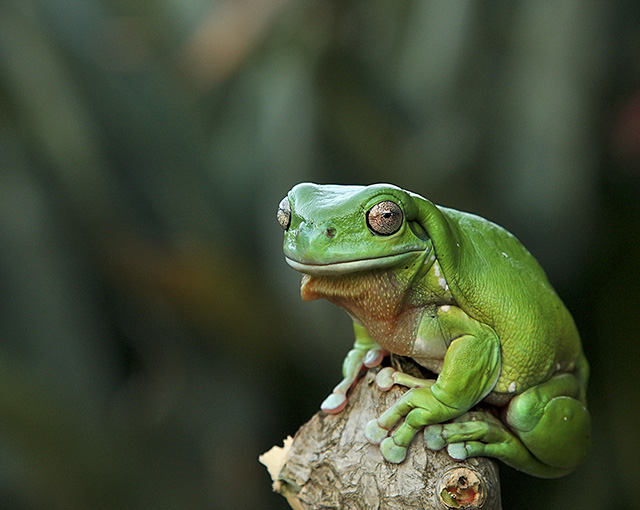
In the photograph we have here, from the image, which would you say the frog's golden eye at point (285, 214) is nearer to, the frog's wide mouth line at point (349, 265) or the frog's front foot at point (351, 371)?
the frog's wide mouth line at point (349, 265)

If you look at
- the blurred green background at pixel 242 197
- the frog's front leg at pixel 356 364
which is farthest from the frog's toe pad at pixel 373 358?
the blurred green background at pixel 242 197

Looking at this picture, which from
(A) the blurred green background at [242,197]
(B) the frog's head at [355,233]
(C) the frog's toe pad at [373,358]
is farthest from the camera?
Result: (A) the blurred green background at [242,197]

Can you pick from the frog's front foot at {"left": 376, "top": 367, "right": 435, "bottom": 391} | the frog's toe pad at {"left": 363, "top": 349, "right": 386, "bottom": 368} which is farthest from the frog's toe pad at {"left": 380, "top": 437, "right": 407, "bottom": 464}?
the frog's toe pad at {"left": 363, "top": 349, "right": 386, "bottom": 368}

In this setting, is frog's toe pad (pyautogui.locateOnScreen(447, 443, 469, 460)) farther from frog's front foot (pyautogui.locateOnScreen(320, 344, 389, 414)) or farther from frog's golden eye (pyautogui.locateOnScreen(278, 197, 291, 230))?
frog's golden eye (pyautogui.locateOnScreen(278, 197, 291, 230))

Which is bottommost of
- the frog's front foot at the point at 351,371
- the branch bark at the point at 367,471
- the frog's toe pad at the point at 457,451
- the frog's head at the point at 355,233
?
the branch bark at the point at 367,471

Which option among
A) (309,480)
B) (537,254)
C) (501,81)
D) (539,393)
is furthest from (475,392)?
(501,81)
